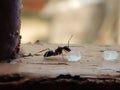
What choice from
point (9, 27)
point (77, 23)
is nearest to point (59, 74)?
point (9, 27)

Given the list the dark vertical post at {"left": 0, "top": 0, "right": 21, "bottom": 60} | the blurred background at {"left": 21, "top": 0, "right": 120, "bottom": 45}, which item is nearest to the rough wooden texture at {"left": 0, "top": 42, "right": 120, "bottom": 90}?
the dark vertical post at {"left": 0, "top": 0, "right": 21, "bottom": 60}

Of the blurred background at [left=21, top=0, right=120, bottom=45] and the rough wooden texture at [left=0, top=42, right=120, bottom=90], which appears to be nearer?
the rough wooden texture at [left=0, top=42, right=120, bottom=90]

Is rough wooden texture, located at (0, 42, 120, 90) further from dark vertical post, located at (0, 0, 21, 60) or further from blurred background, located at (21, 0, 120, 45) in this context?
blurred background, located at (21, 0, 120, 45)

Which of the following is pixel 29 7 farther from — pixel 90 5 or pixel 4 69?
pixel 4 69

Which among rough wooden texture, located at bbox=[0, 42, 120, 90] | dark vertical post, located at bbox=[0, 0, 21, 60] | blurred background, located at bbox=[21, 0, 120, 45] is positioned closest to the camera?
rough wooden texture, located at bbox=[0, 42, 120, 90]

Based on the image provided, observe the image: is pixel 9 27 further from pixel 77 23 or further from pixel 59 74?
pixel 77 23

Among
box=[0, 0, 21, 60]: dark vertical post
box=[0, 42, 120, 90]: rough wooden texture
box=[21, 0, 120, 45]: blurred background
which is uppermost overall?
box=[21, 0, 120, 45]: blurred background

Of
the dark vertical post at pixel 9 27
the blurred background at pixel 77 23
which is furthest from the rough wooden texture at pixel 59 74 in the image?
the blurred background at pixel 77 23

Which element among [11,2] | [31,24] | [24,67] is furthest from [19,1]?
[31,24]
